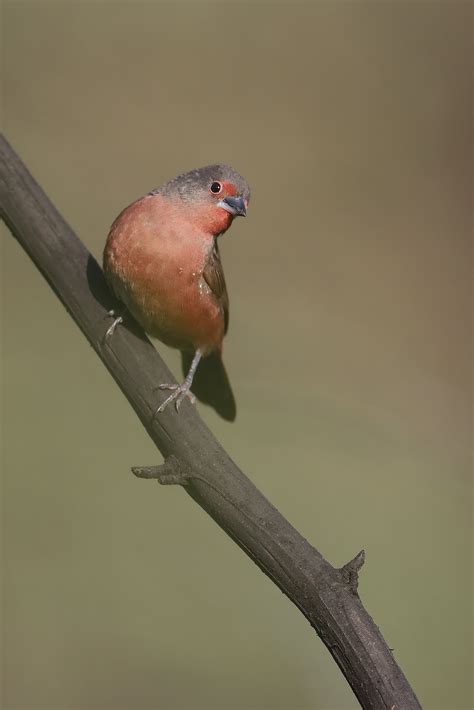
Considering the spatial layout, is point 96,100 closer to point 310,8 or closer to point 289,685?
point 310,8

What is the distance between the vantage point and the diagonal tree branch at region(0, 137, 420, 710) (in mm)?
1766

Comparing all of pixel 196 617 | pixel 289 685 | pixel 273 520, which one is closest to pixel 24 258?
pixel 196 617

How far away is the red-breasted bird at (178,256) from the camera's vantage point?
2611mm

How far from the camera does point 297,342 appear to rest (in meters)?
4.99

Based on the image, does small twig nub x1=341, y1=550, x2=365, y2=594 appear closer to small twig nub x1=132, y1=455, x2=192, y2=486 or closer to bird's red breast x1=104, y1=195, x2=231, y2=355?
small twig nub x1=132, y1=455, x2=192, y2=486

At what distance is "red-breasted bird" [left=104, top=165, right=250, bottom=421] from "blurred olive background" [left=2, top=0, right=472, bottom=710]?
1011 millimetres

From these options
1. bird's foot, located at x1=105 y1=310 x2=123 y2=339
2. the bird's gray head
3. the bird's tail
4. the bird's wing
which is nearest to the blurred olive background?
the bird's tail

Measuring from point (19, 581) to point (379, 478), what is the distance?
168 centimetres

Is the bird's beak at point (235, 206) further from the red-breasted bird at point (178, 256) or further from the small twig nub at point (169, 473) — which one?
the small twig nub at point (169, 473)

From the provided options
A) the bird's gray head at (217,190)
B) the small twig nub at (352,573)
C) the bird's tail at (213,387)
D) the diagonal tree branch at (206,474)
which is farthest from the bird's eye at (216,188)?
the small twig nub at (352,573)

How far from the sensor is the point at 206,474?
2018mm

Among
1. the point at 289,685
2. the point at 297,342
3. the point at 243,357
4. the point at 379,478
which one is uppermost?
the point at 297,342

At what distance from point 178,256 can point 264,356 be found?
201 cm

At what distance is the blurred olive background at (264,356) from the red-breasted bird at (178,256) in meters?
1.01
